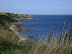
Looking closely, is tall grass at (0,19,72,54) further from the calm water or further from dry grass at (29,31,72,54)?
the calm water

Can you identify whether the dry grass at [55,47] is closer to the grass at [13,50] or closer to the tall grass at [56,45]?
the tall grass at [56,45]

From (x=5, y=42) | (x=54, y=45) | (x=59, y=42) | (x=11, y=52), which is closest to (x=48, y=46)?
(x=54, y=45)

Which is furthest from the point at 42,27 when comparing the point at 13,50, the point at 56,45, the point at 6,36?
the point at 56,45

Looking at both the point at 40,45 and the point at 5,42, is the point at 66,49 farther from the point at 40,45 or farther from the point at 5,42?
the point at 5,42

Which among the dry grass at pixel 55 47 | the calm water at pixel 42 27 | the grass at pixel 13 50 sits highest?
the dry grass at pixel 55 47

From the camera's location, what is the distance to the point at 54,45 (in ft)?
14.1

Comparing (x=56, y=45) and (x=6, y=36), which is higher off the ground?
(x=56, y=45)

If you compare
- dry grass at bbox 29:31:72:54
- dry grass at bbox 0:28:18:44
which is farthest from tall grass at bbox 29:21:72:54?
dry grass at bbox 0:28:18:44

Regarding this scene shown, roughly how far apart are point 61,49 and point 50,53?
39 cm

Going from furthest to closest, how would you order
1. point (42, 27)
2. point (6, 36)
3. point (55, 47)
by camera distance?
point (42, 27) → point (6, 36) → point (55, 47)

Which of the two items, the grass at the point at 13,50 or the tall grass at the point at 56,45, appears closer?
the tall grass at the point at 56,45

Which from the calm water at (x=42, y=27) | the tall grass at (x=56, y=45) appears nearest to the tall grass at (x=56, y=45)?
the tall grass at (x=56, y=45)

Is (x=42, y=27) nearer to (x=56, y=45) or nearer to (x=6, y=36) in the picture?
(x=6, y=36)

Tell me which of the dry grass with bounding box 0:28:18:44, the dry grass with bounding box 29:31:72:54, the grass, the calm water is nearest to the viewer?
the dry grass with bounding box 29:31:72:54
